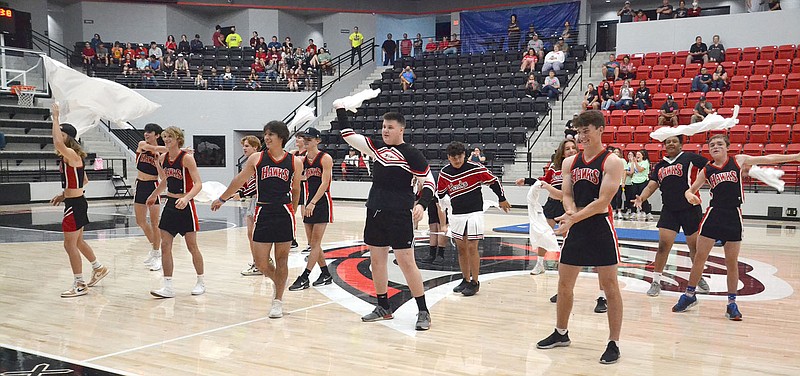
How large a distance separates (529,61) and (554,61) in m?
0.82

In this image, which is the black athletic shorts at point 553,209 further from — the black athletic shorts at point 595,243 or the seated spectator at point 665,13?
the seated spectator at point 665,13

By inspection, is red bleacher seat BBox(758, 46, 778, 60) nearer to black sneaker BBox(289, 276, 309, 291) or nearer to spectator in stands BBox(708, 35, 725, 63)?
spectator in stands BBox(708, 35, 725, 63)

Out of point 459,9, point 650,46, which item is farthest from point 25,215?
point 459,9

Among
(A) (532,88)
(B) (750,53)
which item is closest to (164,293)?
(A) (532,88)

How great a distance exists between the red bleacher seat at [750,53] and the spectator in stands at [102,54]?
20562mm

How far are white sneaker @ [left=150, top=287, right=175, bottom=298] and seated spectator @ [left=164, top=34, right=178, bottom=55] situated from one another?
20.3 m

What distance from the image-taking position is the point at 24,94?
2102cm

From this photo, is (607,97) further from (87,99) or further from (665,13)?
(87,99)

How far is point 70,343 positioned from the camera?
518 cm

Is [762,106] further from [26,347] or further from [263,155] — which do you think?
[26,347]

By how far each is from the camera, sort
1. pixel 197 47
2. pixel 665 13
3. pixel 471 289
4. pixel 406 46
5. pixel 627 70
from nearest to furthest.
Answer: pixel 471 289 → pixel 627 70 → pixel 665 13 → pixel 197 47 → pixel 406 46

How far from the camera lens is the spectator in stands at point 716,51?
19.1 metres

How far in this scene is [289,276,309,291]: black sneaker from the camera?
7305mm

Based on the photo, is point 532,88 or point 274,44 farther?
point 274,44
